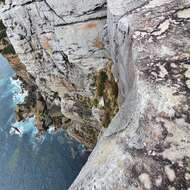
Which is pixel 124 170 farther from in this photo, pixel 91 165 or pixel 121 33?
pixel 121 33

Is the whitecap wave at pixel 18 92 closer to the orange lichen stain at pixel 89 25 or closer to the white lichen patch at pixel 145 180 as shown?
the orange lichen stain at pixel 89 25

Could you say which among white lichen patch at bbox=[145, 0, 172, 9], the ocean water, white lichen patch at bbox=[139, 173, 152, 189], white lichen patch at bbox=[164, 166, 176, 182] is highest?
white lichen patch at bbox=[145, 0, 172, 9]

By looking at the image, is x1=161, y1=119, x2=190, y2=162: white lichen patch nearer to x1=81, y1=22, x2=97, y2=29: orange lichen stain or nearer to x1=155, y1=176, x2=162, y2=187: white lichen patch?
x1=155, y1=176, x2=162, y2=187: white lichen patch

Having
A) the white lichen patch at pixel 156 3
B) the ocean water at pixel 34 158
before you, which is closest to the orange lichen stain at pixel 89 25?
the white lichen patch at pixel 156 3

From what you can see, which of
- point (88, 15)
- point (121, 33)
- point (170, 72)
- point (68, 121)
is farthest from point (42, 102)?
point (170, 72)

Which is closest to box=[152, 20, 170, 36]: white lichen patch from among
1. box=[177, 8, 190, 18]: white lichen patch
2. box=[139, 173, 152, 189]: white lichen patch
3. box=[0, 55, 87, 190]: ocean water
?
box=[177, 8, 190, 18]: white lichen patch

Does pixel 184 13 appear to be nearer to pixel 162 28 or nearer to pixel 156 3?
pixel 162 28
